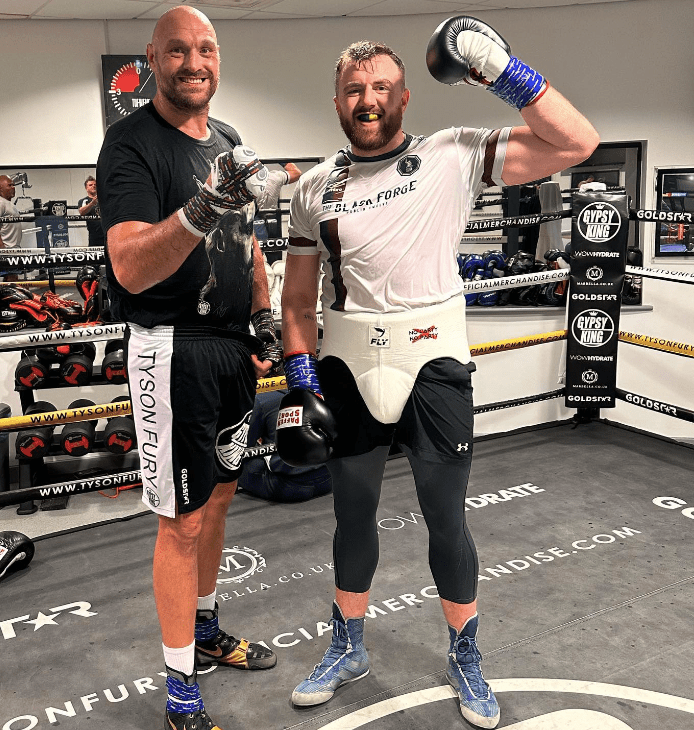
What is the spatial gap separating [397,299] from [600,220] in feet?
7.13

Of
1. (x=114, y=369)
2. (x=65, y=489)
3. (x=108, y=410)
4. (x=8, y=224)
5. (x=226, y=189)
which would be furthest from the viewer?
(x=8, y=224)

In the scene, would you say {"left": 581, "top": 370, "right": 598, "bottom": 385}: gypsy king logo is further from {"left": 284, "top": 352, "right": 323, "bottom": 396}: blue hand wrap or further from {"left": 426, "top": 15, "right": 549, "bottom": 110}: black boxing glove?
{"left": 426, "top": 15, "right": 549, "bottom": 110}: black boxing glove

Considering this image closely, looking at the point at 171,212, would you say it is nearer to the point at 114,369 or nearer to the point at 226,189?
the point at 226,189

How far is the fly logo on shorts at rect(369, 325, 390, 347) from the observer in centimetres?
178

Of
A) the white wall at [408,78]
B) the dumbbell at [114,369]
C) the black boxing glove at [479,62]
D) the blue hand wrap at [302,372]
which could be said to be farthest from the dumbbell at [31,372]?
the black boxing glove at [479,62]

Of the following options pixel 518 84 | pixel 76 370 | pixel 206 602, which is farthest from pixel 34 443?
pixel 518 84

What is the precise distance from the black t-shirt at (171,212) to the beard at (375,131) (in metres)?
0.31

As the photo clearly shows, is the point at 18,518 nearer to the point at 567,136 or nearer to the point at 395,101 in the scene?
the point at 395,101

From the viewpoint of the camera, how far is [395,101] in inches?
67.8

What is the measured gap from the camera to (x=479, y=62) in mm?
1603

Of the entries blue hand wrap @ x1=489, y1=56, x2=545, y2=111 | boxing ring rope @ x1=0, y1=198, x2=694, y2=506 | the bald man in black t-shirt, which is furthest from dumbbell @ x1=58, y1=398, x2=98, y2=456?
blue hand wrap @ x1=489, y1=56, x2=545, y2=111

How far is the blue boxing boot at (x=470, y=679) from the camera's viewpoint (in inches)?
72.4

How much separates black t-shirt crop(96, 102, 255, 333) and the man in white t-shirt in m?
0.15

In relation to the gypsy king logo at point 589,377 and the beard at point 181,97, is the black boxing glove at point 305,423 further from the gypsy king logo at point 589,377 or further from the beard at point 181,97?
the gypsy king logo at point 589,377
